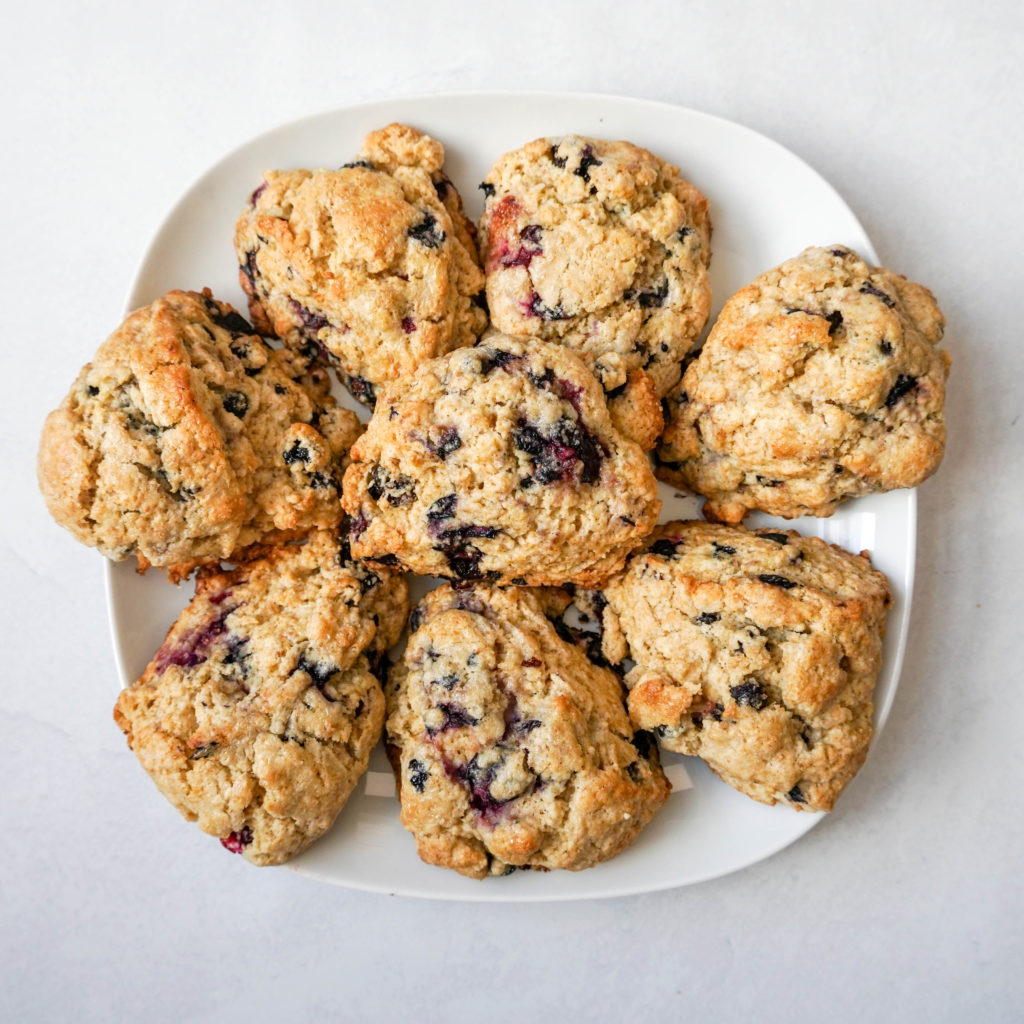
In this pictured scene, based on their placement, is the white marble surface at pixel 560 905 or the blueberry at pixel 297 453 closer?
the blueberry at pixel 297 453

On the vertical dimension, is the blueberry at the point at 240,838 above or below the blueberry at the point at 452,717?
below

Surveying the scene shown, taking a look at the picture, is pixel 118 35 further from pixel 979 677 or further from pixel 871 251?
pixel 979 677

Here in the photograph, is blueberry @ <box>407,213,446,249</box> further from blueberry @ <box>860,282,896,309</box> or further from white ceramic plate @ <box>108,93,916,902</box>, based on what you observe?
blueberry @ <box>860,282,896,309</box>

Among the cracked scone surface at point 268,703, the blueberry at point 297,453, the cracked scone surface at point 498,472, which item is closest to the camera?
the cracked scone surface at point 498,472

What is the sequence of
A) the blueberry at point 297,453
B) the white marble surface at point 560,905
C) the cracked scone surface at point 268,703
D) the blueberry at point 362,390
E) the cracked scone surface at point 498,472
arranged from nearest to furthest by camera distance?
the cracked scone surface at point 498,472 → the cracked scone surface at point 268,703 → the blueberry at point 297,453 → the blueberry at point 362,390 → the white marble surface at point 560,905

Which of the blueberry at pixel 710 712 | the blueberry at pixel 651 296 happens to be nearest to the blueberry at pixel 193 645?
the blueberry at pixel 710 712

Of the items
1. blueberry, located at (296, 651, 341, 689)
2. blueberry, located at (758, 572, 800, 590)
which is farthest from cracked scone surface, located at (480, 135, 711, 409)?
blueberry, located at (296, 651, 341, 689)

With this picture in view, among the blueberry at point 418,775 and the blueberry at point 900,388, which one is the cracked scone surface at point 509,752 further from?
the blueberry at point 900,388
